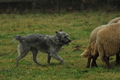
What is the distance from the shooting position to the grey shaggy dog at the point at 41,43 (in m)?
11.6

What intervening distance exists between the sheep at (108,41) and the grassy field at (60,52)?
0.58 meters

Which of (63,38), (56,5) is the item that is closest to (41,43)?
(63,38)

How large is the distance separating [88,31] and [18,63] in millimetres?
7625

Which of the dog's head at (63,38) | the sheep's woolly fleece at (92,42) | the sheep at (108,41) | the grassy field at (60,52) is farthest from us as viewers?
the dog's head at (63,38)

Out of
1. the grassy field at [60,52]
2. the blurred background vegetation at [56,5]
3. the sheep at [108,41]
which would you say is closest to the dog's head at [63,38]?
the grassy field at [60,52]

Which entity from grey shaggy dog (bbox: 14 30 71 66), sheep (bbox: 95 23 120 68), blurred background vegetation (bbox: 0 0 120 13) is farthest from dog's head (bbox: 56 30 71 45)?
blurred background vegetation (bbox: 0 0 120 13)

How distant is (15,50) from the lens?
47.6ft

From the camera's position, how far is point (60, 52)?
46.3 feet

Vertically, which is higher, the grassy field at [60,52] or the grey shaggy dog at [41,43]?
the grey shaggy dog at [41,43]

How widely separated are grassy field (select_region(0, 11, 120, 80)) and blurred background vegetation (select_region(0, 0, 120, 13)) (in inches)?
31.1

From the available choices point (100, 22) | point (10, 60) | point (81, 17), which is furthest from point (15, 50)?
point (81, 17)

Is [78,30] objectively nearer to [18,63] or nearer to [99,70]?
[18,63]

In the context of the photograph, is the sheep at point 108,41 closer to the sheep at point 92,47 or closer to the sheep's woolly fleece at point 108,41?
the sheep's woolly fleece at point 108,41

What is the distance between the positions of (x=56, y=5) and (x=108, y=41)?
1629cm
